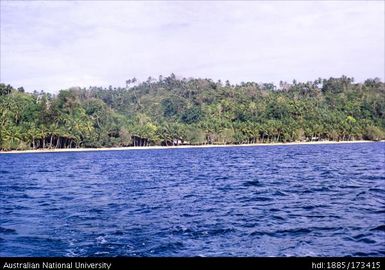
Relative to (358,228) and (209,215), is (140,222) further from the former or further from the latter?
(358,228)

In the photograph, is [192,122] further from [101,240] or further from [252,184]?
[101,240]

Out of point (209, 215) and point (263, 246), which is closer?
point (263, 246)

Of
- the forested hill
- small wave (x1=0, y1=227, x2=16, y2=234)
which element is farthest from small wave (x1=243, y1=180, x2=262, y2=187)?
the forested hill

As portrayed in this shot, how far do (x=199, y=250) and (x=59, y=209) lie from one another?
11.4 metres

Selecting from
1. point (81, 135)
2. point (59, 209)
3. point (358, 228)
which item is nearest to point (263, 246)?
point (358, 228)

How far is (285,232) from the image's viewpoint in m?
14.3

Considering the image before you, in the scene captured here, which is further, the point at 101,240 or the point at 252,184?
the point at 252,184
